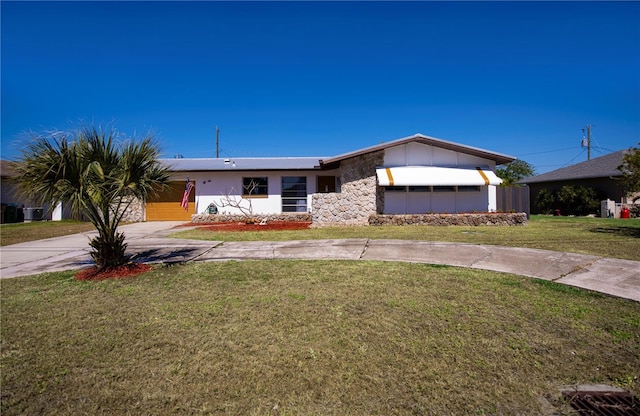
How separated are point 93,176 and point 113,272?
197 centimetres

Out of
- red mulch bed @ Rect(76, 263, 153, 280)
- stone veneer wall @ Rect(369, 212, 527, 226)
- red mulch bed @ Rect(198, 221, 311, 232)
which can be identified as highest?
stone veneer wall @ Rect(369, 212, 527, 226)

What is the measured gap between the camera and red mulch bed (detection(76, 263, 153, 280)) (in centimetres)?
675

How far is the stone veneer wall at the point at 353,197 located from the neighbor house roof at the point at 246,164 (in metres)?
2.87

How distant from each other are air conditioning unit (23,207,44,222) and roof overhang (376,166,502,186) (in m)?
22.0

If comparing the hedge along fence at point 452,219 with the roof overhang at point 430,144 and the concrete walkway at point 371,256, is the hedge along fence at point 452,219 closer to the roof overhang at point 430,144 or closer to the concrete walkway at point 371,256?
the roof overhang at point 430,144

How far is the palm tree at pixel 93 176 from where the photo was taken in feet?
20.9

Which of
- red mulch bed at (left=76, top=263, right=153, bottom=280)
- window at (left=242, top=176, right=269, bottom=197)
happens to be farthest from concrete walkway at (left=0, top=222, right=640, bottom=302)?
window at (left=242, top=176, right=269, bottom=197)

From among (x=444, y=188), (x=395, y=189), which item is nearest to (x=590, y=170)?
(x=444, y=188)

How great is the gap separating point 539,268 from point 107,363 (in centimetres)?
739

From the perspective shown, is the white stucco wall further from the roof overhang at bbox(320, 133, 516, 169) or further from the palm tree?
the palm tree

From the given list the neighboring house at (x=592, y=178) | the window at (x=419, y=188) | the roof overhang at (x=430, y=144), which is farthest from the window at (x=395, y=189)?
the neighboring house at (x=592, y=178)

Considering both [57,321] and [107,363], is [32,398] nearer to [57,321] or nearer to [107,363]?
[107,363]

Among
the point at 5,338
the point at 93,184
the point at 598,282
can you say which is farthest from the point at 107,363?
the point at 598,282

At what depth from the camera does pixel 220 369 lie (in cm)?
326
